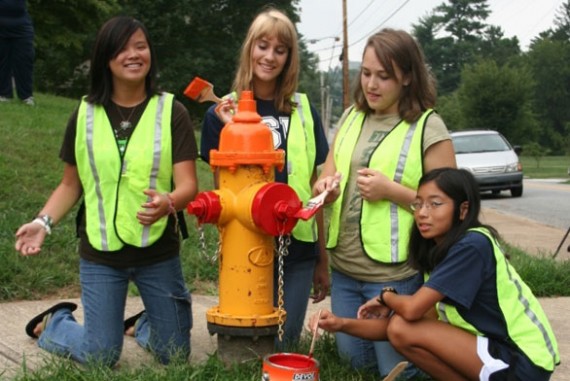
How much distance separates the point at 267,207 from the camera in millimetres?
3641

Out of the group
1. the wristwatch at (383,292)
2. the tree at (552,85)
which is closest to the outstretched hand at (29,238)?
the wristwatch at (383,292)

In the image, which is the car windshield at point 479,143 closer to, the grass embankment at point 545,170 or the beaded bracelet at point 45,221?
the grass embankment at point 545,170

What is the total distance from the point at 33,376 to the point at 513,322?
6.29 feet

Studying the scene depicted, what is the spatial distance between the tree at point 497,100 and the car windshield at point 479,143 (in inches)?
1460

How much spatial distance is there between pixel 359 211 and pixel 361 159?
0.77 ft

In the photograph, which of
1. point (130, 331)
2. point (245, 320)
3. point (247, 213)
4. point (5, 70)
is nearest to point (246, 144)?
point (247, 213)

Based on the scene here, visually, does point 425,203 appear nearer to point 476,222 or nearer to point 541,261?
point 476,222

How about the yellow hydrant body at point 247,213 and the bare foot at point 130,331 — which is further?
the bare foot at point 130,331

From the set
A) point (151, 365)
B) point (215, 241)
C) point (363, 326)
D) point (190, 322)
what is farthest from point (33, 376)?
point (215, 241)

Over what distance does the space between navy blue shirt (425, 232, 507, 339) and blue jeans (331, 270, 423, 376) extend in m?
0.43

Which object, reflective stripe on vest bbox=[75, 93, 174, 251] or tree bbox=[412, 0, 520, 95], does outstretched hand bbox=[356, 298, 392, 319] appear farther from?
tree bbox=[412, 0, 520, 95]

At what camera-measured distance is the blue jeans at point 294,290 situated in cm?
430

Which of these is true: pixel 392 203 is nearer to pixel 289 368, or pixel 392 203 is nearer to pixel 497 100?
pixel 289 368

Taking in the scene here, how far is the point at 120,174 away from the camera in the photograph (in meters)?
4.01
